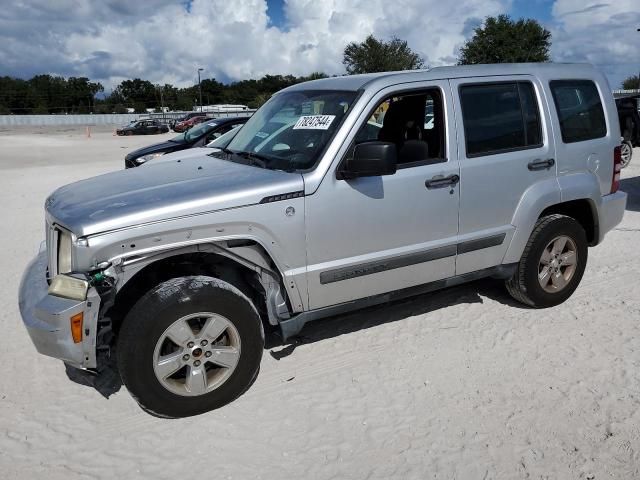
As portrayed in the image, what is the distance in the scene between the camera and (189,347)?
3381 mm

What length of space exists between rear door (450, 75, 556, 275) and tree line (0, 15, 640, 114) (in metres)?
28.0

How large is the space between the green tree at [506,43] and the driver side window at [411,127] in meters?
56.9

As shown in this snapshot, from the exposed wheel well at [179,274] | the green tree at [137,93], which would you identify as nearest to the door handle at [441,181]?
the exposed wheel well at [179,274]

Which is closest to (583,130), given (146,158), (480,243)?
(480,243)

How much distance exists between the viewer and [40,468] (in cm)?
305

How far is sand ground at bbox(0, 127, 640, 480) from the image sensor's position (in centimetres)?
304

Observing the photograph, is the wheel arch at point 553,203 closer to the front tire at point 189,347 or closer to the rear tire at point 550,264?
the rear tire at point 550,264

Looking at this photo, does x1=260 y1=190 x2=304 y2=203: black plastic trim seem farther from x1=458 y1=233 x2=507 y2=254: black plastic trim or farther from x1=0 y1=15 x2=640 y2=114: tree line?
x1=0 y1=15 x2=640 y2=114: tree line

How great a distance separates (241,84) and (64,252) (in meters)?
118

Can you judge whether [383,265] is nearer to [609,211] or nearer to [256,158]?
[256,158]

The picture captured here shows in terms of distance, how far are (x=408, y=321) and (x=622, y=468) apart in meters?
2.05

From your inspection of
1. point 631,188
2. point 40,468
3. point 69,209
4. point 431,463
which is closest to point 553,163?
point 431,463

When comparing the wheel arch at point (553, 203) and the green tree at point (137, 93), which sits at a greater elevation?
the green tree at point (137, 93)

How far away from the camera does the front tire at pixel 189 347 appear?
10.6 feet
